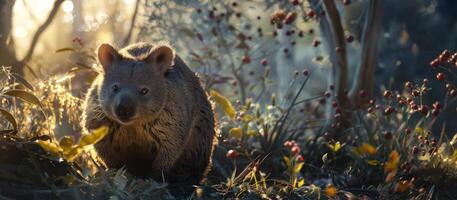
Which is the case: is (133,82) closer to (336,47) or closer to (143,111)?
(143,111)

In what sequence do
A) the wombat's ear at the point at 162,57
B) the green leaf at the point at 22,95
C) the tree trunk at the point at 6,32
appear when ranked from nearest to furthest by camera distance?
the green leaf at the point at 22,95
the wombat's ear at the point at 162,57
the tree trunk at the point at 6,32

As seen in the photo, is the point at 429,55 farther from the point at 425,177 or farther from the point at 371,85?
the point at 425,177

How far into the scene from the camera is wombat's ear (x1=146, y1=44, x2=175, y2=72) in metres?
6.01

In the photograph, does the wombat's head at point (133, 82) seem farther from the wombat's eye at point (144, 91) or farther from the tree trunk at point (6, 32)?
the tree trunk at point (6, 32)

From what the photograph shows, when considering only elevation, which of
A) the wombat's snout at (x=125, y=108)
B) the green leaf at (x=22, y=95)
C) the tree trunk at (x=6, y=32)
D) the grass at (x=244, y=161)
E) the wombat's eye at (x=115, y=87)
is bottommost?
the grass at (x=244, y=161)

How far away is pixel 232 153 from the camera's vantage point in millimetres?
5609

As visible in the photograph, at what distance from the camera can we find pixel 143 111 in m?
5.75

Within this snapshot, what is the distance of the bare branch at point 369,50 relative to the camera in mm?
8516

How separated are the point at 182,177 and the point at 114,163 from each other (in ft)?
2.38

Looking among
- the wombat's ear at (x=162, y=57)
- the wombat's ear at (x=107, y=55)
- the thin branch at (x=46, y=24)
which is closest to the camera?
the wombat's ear at (x=107, y=55)

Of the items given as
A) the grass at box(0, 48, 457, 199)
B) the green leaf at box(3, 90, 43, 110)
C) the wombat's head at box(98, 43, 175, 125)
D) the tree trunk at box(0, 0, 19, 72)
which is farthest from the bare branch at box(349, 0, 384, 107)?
the green leaf at box(3, 90, 43, 110)

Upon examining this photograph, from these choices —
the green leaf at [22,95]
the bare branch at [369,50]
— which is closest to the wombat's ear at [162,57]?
the green leaf at [22,95]

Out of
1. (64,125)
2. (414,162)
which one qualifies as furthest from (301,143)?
(64,125)

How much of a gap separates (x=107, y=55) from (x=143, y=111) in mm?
608
